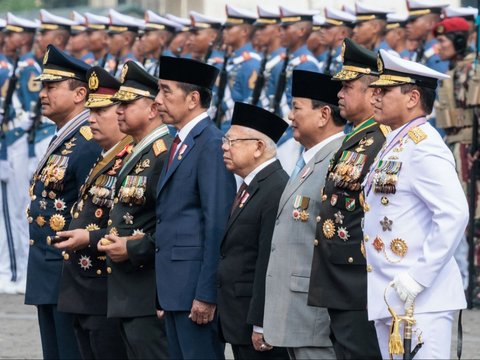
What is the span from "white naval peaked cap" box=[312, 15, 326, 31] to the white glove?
8.39 m

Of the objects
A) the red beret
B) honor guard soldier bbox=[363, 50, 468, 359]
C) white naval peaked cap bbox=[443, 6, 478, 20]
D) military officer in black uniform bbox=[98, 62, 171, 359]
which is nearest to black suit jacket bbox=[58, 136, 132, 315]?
military officer in black uniform bbox=[98, 62, 171, 359]

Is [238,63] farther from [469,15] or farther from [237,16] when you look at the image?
[469,15]

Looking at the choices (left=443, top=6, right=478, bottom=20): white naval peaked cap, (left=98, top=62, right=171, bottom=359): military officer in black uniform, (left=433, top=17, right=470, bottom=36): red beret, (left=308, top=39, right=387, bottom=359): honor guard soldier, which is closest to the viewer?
(left=308, top=39, right=387, bottom=359): honor guard soldier

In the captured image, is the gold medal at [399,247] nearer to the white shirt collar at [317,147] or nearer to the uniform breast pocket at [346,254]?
the uniform breast pocket at [346,254]

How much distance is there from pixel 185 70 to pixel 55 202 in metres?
1.19

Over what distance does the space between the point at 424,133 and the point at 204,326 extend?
1798 mm

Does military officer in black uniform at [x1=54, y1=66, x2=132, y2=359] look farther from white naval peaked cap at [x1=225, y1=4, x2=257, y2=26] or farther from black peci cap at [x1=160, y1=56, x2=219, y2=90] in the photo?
white naval peaked cap at [x1=225, y1=4, x2=257, y2=26]

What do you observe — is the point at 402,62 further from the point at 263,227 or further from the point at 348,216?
the point at 263,227

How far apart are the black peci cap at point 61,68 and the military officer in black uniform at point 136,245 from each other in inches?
34.5

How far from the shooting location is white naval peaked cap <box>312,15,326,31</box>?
14.1m

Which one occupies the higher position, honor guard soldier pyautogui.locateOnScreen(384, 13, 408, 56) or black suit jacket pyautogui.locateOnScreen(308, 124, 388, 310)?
honor guard soldier pyautogui.locateOnScreen(384, 13, 408, 56)

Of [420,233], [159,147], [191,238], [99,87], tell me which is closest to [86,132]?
[99,87]

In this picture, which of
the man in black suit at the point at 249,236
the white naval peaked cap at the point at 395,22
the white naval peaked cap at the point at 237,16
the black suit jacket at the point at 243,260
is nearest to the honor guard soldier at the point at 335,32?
the white naval peaked cap at the point at 395,22

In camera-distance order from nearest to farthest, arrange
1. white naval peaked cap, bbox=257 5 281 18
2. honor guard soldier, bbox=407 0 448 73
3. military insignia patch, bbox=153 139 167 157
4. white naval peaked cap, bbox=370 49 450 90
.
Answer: white naval peaked cap, bbox=370 49 450 90 < military insignia patch, bbox=153 139 167 157 < honor guard soldier, bbox=407 0 448 73 < white naval peaked cap, bbox=257 5 281 18
